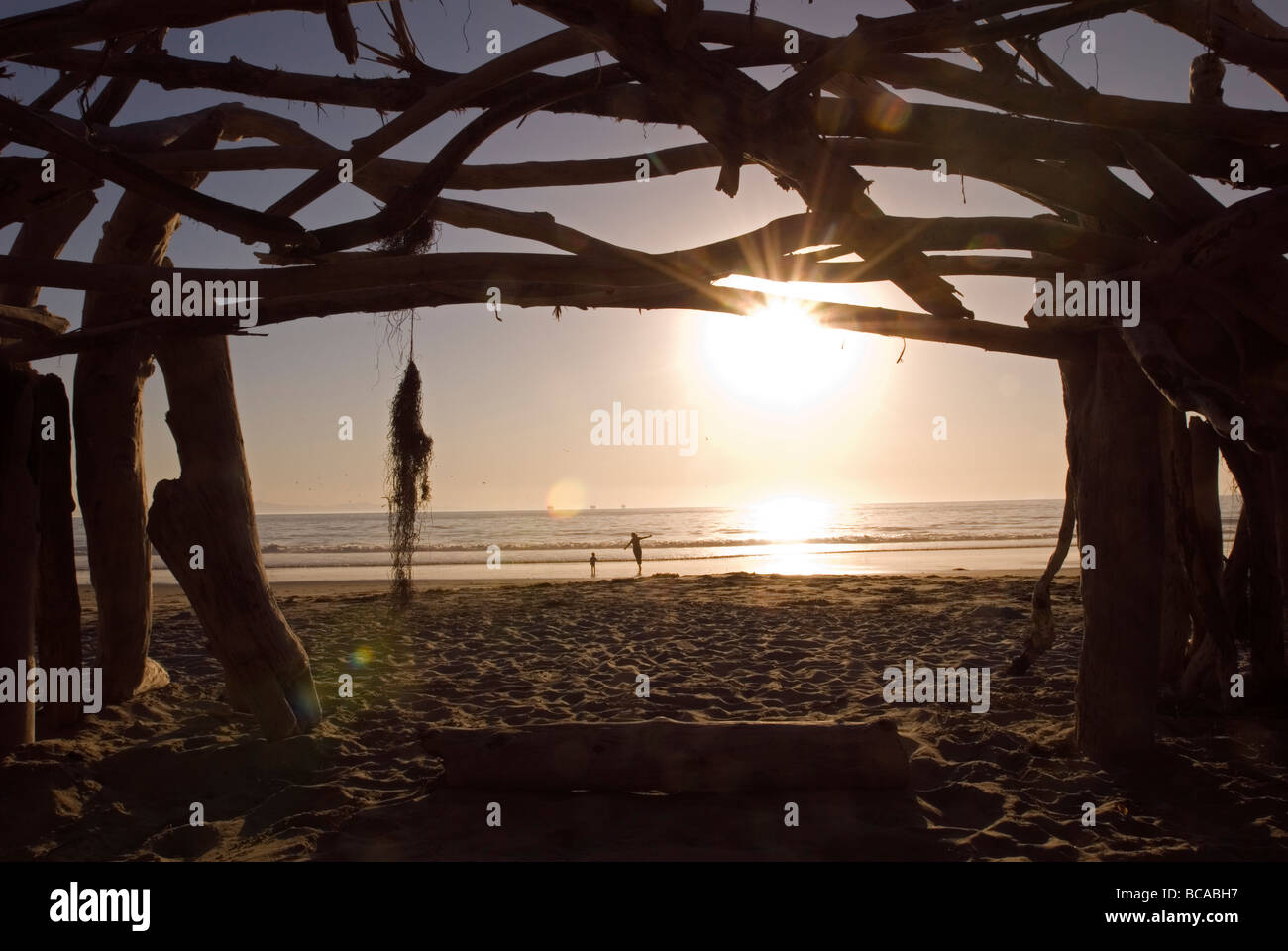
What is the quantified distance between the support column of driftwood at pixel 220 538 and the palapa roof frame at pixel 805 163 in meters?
0.74

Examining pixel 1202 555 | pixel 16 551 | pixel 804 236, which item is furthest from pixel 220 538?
pixel 1202 555

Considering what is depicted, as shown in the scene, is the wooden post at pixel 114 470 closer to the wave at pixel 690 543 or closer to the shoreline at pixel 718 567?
the shoreline at pixel 718 567

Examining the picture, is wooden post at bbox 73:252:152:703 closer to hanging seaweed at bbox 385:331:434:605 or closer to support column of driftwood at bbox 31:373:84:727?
support column of driftwood at bbox 31:373:84:727

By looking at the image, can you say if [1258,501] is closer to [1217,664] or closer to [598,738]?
[1217,664]

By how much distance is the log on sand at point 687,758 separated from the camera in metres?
4.40

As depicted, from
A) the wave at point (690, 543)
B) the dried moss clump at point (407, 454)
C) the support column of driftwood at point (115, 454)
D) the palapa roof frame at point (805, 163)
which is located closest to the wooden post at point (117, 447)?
the support column of driftwood at point (115, 454)

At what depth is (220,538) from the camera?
5.37 m

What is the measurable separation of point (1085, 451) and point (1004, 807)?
2.15 m

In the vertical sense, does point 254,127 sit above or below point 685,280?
above

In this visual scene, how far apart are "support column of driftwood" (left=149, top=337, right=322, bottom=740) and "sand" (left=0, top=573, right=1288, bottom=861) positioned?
0.42 metres

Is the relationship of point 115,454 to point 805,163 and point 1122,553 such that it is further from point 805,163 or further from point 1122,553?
point 1122,553
